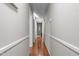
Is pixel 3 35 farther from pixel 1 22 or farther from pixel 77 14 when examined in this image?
pixel 77 14

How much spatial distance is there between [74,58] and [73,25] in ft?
1.41

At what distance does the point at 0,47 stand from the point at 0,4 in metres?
0.32

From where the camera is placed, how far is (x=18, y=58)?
763 millimetres

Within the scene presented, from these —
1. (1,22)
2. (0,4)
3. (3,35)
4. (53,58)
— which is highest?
(0,4)

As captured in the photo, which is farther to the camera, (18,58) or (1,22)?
(1,22)

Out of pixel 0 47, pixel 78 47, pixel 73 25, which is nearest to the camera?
pixel 0 47

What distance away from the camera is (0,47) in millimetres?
884

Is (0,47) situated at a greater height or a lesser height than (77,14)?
lesser

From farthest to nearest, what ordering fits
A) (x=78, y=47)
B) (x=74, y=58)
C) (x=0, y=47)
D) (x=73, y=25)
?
(x=73, y=25) < (x=78, y=47) < (x=0, y=47) < (x=74, y=58)

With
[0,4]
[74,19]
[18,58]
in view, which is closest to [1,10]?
[0,4]

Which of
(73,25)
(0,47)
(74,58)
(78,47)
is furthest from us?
(73,25)

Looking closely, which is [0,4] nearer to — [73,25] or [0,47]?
[0,47]

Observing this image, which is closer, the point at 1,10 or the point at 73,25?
the point at 1,10

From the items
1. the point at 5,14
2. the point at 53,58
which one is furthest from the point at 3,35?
the point at 53,58
